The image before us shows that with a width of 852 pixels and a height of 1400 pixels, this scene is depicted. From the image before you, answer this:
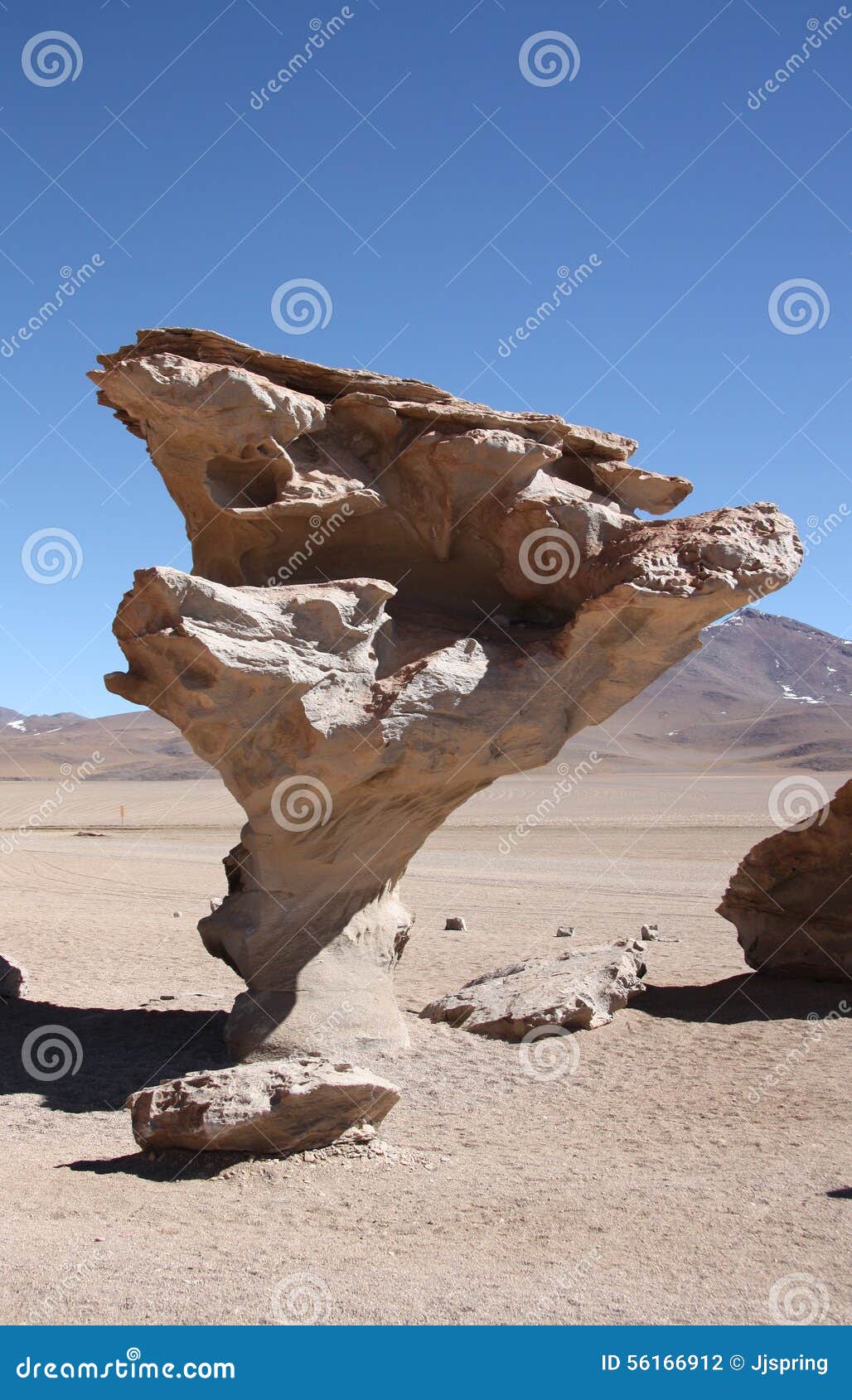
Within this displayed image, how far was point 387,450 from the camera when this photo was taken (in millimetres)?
9070

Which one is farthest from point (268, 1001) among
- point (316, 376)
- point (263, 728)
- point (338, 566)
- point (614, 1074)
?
point (316, 376)

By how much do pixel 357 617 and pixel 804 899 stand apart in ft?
18.6

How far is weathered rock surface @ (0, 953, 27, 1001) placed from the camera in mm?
10586

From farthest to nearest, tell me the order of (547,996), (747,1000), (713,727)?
(713,727)
(747,1000)
(547,996)

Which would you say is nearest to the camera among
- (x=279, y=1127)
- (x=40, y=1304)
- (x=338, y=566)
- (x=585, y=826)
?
(x=40, y=1304)

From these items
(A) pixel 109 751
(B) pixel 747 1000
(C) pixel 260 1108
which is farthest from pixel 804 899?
(A) pixel 109 751

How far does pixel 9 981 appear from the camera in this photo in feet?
35.1

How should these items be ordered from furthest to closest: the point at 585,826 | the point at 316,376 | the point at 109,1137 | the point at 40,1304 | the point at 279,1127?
the point at 585,826, the point at 316,376, the point at 109,1137, the point at 279,1127, the point at 40,1304

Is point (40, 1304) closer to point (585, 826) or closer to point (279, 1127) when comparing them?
point (279, 1127)

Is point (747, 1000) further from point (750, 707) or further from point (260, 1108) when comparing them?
point (750, 707)

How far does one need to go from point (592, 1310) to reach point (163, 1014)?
257 inches

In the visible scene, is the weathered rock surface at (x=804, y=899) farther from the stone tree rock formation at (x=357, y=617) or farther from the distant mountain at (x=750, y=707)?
the distant mountain at (x=750, y=707)

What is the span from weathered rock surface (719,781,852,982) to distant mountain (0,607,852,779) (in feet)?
163

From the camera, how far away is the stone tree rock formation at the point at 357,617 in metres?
7.91
